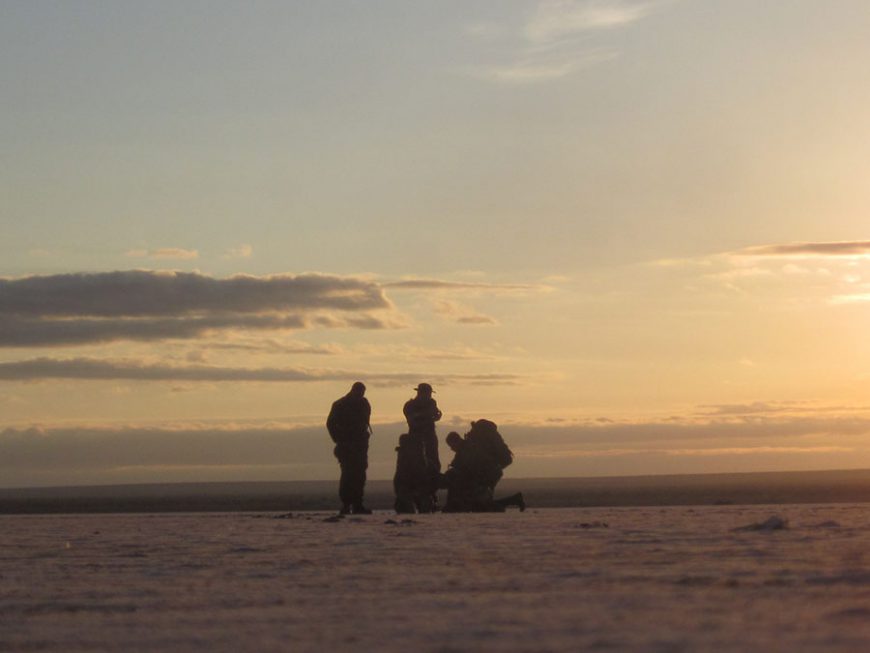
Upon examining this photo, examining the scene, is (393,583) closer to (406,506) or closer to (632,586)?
(632,586)

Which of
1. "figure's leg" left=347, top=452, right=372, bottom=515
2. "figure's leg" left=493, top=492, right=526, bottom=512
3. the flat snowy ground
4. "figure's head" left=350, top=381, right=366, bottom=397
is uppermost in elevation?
"figure's head" left=350, top=381, right=366, bottom=397

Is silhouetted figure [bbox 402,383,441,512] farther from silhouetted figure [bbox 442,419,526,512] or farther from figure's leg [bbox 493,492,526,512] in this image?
figure's leg [bbox 493,492,526,512]

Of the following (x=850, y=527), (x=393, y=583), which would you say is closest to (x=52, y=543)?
(x=393, y=583)

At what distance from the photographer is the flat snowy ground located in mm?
6496

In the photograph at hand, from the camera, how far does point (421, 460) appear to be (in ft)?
78.0

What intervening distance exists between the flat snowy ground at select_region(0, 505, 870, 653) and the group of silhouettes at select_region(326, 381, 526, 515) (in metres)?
7.64

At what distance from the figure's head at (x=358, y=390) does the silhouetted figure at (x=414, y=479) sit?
1.19 m

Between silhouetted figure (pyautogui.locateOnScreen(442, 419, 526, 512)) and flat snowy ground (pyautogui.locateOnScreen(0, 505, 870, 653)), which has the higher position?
silhouetted figure (pyautogui.locateOnScreen(442, 419, 526, 512))

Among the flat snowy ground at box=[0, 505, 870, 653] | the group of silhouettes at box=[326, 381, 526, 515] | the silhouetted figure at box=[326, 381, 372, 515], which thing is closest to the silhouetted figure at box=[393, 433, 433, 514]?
the group of silhouettes at box=[326, 381, 526, 515]

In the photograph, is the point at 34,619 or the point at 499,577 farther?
the point at 499,577

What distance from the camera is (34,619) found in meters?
7.80

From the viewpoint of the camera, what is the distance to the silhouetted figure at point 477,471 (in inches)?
910

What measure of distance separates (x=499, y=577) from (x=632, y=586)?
1.14m

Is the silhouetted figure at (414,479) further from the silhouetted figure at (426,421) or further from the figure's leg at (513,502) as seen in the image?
the figure's leg at (513,502)
